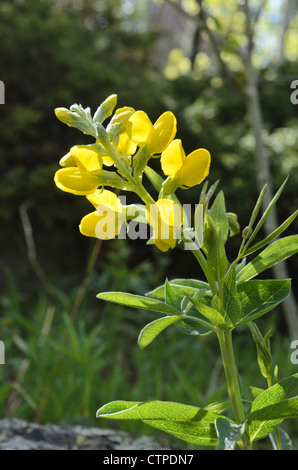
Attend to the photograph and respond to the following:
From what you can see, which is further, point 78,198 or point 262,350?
point 78,198

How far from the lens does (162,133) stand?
0.47 m

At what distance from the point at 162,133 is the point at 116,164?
6cm

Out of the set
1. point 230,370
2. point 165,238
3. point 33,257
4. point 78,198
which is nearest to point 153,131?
point 165,238

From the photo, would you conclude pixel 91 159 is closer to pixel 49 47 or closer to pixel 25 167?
pixel 25 167

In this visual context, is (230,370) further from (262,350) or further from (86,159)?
(86,159)

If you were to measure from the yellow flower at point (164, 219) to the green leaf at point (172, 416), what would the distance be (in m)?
0.15

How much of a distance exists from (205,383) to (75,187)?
61.4 inches

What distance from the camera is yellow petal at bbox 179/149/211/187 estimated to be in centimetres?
46

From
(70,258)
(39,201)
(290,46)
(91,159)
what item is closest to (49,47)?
(39,201)

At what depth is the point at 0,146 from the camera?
2678 millimetres

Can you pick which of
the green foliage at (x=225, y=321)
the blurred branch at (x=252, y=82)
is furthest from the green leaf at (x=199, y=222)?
the blurred branch at (x=252, y=82)

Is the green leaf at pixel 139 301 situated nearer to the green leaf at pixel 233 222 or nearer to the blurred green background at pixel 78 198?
the green leaf at pixel 233 222

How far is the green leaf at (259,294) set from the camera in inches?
18.4
